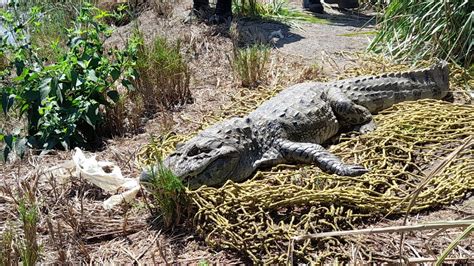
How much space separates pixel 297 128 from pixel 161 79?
1.96 m

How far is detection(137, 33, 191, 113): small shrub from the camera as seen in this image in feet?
18.4

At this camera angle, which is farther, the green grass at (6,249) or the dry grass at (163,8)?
the dry grass at (163,8)

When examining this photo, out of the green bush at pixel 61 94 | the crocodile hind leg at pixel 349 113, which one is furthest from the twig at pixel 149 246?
the crocodile hind leg at pixel 349 113

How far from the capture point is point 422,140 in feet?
13.1

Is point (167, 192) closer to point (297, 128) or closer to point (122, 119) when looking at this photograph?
point (297, 128)

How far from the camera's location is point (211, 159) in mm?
3494

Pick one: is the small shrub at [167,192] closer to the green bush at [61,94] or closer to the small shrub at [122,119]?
the green bush at [61,94]

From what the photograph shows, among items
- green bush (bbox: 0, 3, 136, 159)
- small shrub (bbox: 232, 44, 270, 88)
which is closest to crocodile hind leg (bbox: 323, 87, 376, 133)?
small shrub (bbox: 232, 44, 270, 88)

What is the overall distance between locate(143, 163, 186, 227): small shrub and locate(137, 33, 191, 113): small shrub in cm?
232

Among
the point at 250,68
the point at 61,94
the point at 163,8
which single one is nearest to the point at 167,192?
the point at 61,94

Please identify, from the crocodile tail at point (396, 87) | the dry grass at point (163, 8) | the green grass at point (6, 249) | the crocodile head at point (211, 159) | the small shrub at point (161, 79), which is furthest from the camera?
the dry grass at point (163, 8)

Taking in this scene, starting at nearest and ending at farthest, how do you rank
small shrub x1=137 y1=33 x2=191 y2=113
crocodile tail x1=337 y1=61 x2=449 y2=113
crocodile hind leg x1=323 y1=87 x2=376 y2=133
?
1. crocodile hind leg x1=323 y1=87 x2=376 y2=133
2. crocodile tail x1=337 y1=61 x2=449 y2=113
3. small shrub x1=137 y1=33 x2=191 y2=113

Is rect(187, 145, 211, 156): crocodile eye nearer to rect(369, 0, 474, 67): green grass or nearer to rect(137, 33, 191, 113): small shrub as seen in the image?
rect(137, 33, 191, 113): small shrub

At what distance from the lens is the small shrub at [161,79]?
561 cm
